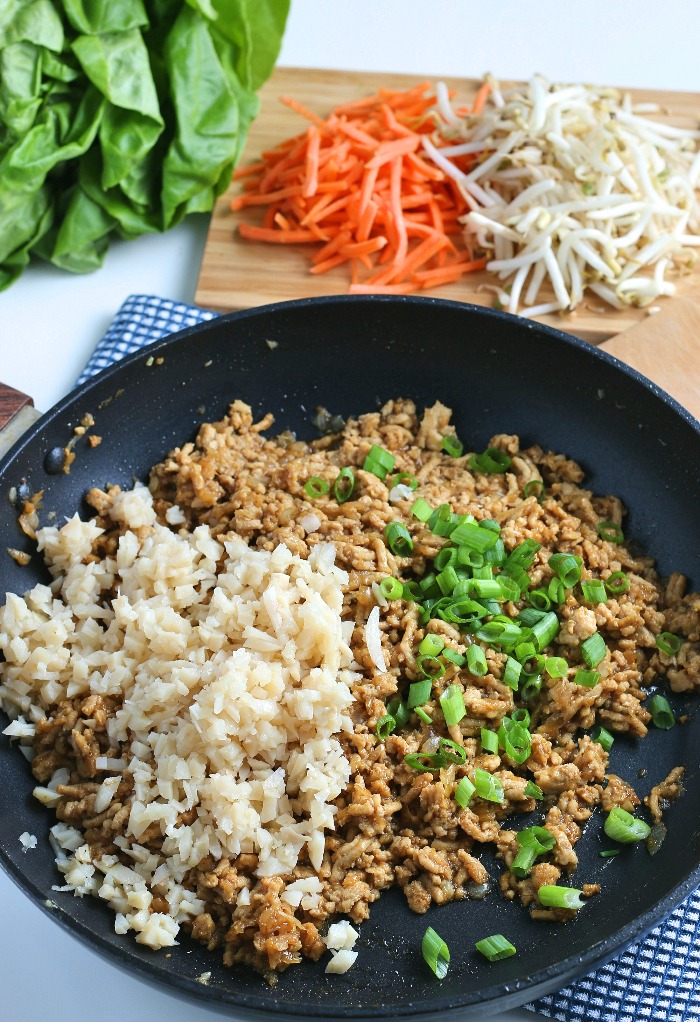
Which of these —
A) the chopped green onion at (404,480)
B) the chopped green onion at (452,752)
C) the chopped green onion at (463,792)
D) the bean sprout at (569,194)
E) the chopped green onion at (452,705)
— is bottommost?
the chopped green onion at (463,792)

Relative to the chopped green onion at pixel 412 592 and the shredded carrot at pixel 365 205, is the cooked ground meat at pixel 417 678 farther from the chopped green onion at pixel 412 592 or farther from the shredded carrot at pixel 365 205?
the shredded carrot at pixel 365 205

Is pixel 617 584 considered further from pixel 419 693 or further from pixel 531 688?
pixel 419 693

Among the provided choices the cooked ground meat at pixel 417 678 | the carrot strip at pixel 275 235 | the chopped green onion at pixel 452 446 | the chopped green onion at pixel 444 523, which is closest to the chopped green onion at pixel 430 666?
the cooked ground meat at pixel 417 678

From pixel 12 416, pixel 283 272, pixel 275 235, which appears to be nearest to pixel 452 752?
pixel 12 416

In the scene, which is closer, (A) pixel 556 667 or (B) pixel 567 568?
(A) pixel 556 667

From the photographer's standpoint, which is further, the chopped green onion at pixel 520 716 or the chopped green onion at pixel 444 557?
the chopped green onion at pixel 444 557

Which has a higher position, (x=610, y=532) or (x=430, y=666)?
(x=610, y=532)

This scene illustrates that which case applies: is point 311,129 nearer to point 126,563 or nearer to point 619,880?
point 126,563
